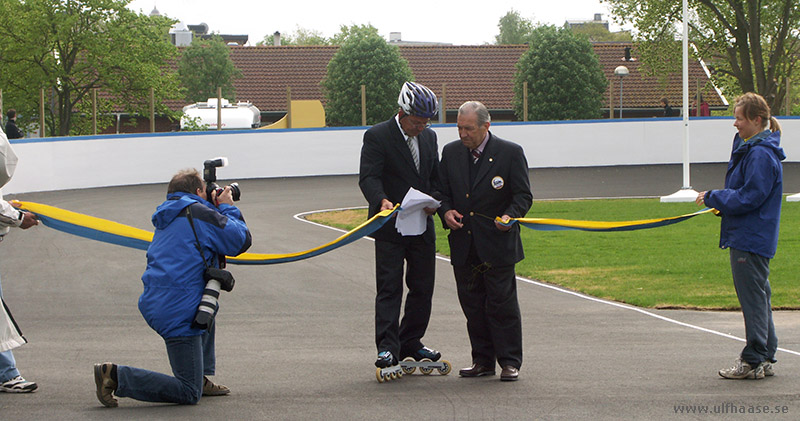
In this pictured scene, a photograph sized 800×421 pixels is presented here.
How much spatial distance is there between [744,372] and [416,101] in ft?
9.24

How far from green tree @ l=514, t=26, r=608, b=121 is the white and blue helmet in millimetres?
35930

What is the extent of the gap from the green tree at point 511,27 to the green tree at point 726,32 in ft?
220

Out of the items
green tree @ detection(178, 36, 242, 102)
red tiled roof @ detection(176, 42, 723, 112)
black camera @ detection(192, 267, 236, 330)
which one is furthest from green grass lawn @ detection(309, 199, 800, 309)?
red tiled roof @ detection(176, 42, 723, 112)

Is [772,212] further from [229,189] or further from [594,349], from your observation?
[229,189]

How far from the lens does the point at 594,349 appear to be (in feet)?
25.7

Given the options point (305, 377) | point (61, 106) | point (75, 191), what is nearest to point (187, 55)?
point (61, 106)

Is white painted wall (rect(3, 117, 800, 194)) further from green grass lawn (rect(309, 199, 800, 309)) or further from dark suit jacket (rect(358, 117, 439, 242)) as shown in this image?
dark suit jacket (rect(358, 117, 439, 242))

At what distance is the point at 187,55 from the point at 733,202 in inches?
1752

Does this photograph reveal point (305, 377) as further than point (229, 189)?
Yes

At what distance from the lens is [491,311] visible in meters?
6.80

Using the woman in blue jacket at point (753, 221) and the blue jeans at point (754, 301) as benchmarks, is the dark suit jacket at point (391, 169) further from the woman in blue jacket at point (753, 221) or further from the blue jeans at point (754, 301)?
the blue jeans at point (754, 301)

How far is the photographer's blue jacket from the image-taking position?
5.87 m

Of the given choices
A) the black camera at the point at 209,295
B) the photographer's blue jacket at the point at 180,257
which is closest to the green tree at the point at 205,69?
the photographer's blue jacket at the point at 180,257

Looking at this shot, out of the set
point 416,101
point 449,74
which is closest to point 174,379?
point 416,101
